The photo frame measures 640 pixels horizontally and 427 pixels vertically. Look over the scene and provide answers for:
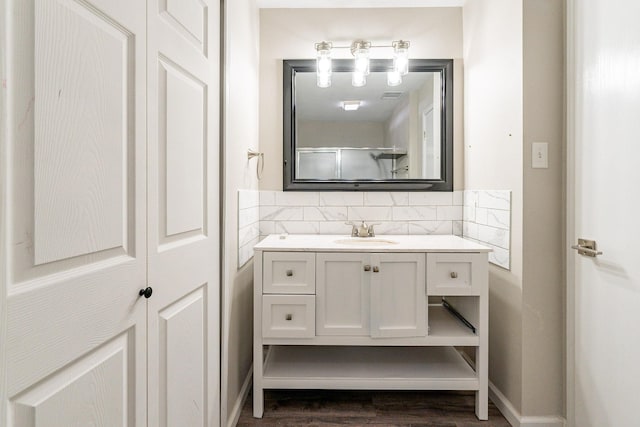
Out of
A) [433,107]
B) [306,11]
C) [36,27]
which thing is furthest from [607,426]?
[306,11]

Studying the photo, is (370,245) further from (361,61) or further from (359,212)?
(361,61)

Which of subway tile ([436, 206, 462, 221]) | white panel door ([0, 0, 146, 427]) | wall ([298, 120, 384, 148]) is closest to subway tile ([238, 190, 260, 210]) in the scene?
wall ([298, 120, 384, 148])

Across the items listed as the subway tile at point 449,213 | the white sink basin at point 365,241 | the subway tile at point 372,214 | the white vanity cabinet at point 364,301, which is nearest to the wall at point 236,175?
the white vanity cabinet at point 364,301

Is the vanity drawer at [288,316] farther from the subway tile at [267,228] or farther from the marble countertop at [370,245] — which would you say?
the subway tile at [267,228]

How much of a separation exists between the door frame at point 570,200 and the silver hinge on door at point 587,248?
0.08 meters

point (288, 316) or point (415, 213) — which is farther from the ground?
point (415, 213)

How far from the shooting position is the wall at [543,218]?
1.67m

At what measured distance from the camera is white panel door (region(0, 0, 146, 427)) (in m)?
0.56

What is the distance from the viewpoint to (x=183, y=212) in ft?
3.81

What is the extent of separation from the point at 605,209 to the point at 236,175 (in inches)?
62.4

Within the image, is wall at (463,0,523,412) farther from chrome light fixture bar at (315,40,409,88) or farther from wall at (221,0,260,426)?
wall at (221,0,260,426)

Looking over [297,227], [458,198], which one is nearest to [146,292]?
[297,227]

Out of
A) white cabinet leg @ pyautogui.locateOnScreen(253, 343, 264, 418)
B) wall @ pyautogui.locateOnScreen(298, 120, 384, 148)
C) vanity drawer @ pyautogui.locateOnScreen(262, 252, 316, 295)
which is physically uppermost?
wall @ pyautogui.locateOnScreen(298, 120, 384, 148)

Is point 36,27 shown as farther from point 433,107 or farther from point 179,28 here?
point 433,107
